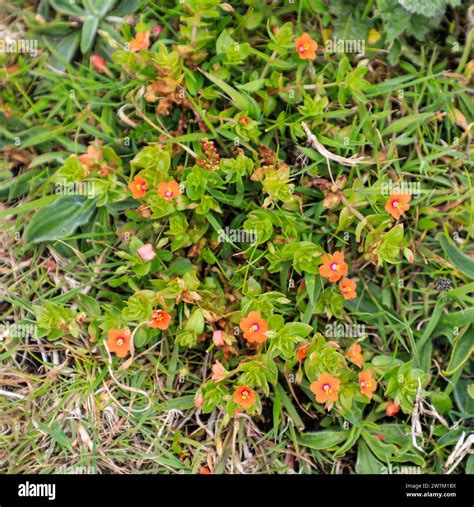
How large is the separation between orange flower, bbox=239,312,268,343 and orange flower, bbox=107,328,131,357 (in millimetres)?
617

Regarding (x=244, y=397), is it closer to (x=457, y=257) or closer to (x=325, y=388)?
(x=325, y=388)

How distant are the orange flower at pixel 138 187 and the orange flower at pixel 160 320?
2.09ft

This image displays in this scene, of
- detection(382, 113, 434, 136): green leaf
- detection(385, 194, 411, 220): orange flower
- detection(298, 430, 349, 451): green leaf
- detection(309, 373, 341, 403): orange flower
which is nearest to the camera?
detection(309, 373, 341, 403): orange flower

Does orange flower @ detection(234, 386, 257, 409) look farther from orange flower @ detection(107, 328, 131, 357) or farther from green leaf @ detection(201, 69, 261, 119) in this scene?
green leaf @ detection(201, 69, 261, 119)

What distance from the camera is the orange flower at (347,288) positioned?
326 centimetres

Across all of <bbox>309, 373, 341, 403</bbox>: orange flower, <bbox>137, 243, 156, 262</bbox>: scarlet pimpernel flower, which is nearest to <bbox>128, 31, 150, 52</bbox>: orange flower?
<bbox>137, 243, 156, 262</bbox>: scarlet pimpernel flower

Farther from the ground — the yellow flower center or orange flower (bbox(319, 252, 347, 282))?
orange flower (bbox(319, 252, 347, 282))

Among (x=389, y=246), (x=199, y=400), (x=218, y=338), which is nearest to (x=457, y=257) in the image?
(x=389, y=246)

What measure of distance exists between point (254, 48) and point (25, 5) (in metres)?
1.45

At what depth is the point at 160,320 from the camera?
3.22 m

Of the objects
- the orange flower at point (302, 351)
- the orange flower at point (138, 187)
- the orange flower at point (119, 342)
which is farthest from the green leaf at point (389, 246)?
the orange flower at point (119, 342)

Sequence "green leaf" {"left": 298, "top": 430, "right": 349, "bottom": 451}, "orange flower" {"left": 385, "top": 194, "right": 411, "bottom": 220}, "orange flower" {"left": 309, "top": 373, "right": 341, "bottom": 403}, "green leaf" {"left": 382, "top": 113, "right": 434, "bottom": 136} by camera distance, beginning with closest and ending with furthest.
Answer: "orange flower" {"left": 309, "top": 373, "right": 341, "bottom": 403}
"orange flower" {"left": 385, "top": 194, "right": 411, "bottom": 220}
"green leaf" {"left": 298, "top": 430, "right": 349, "bottom": 451}
"green leaf" {"left": 382, "top": 113, "right": 434, "bottom": 136}

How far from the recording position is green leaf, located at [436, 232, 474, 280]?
3.42m

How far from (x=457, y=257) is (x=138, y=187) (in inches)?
72.9
